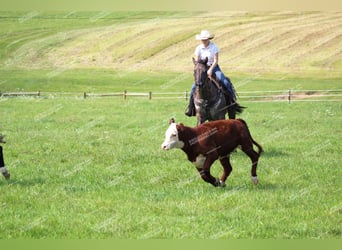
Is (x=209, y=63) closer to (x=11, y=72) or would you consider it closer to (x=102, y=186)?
(x=102, y=186)

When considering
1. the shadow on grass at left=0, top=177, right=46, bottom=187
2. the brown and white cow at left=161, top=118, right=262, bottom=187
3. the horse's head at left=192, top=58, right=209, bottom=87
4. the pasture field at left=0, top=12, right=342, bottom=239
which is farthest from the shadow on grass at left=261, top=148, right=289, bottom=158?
the shadow on grass at left=0, top=177, right=46, bottom=187

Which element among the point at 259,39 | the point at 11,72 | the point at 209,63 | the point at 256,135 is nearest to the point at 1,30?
the point at 11,72

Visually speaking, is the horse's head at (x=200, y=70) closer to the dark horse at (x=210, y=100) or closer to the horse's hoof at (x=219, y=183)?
the dark horse at (x=210, y=100)

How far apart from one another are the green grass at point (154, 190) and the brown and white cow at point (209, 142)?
41 centimetres

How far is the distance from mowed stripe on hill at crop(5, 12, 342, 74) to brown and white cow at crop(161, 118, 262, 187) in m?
42.2

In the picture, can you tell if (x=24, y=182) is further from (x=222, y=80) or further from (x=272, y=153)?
(x=272, y=153)

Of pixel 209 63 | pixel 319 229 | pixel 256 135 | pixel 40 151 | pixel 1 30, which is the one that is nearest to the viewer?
pixel 319 229

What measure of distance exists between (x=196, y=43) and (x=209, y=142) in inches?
1952

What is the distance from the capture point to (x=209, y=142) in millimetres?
10914

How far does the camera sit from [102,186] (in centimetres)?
1131

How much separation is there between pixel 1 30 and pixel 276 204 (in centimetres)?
6404

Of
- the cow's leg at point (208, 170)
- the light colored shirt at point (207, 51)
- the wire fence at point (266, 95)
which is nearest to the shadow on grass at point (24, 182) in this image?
the cow's leg at point (208, 170)

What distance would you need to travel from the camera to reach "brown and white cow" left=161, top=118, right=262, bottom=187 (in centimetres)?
1068

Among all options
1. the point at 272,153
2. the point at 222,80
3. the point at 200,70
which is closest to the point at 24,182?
the point at 200,70
